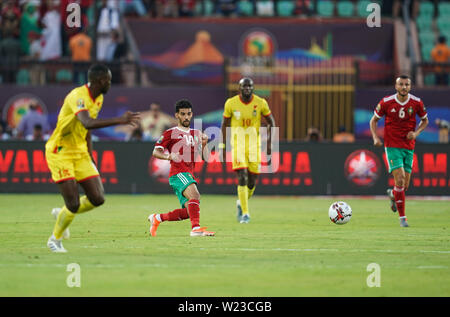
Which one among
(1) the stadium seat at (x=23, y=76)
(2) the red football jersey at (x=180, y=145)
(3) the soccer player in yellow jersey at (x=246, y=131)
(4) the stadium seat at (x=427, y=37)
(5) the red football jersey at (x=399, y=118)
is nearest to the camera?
(2) the red football jersey at (x=180, y=145)

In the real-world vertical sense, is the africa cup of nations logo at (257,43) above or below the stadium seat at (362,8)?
below

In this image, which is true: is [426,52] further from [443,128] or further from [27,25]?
[27,25]

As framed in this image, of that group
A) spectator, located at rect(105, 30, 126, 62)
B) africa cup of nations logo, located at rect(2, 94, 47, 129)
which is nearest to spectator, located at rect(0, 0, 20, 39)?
africa cup of nations logo, located at rect(2, 94, 47, 129)

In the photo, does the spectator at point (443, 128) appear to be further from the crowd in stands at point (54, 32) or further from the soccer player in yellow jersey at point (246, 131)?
the soccer player in yellow jersey at point (246, 131)

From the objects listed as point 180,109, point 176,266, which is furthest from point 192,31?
point 176,266

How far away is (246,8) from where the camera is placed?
30.7 m

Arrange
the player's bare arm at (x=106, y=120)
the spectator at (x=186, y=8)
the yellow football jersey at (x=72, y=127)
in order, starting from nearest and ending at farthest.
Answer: the player's bare arm at (x=106, y=120) → the yellow football jersey at (x=72, y=127) → the spectator at (x=186, y=8)

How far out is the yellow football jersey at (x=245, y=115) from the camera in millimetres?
16750

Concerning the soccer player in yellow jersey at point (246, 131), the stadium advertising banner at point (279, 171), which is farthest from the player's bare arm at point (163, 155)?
the stadium advertising banner at point (279, 171)

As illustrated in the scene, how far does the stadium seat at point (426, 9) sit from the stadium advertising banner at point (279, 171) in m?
9.69

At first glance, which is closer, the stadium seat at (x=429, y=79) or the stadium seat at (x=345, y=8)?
the stadium seat at (x=429, y=79)

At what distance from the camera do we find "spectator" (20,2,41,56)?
2897cm

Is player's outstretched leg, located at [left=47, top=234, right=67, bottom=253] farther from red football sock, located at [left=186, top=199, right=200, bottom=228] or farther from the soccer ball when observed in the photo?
the soccer ball
